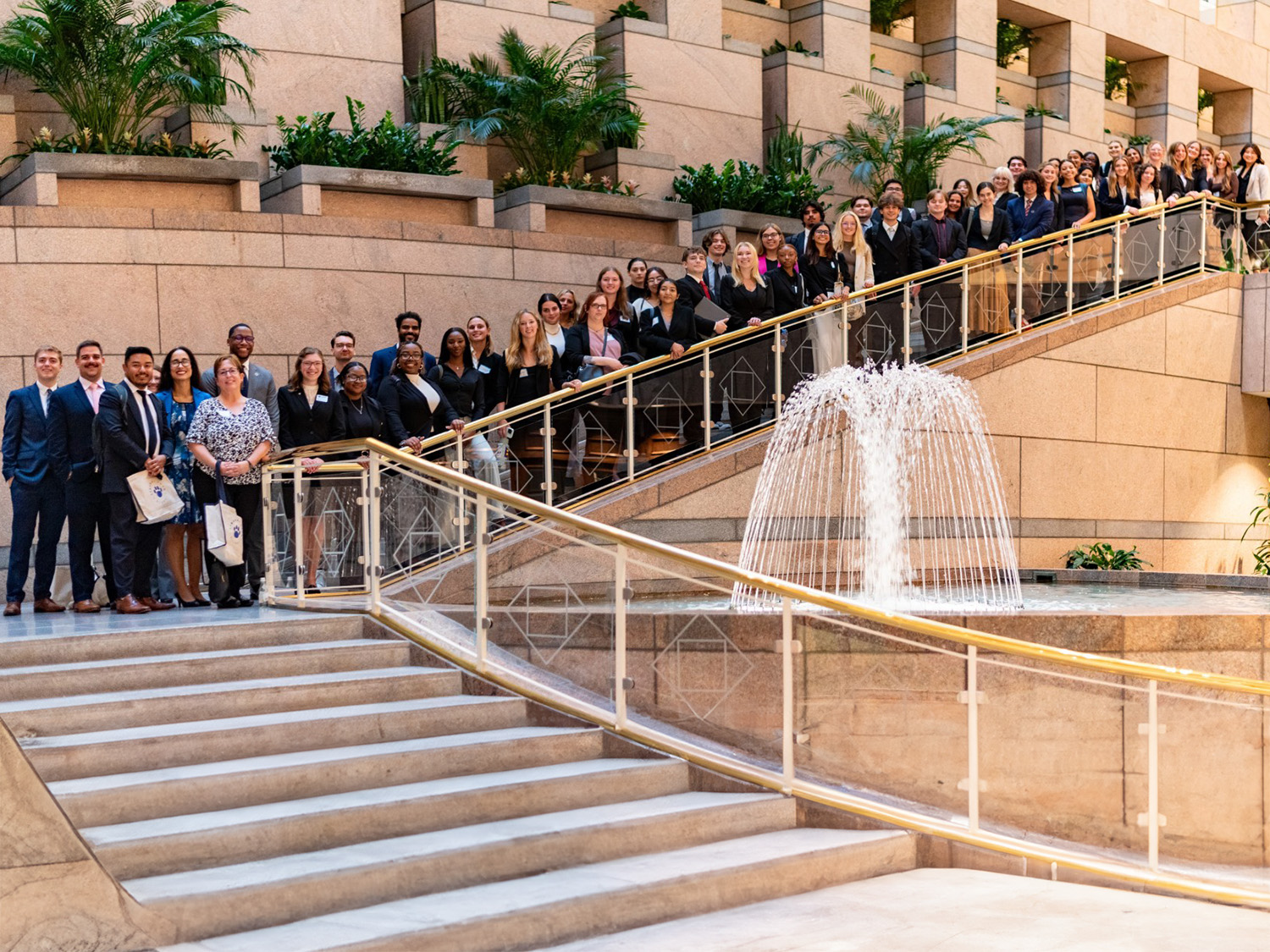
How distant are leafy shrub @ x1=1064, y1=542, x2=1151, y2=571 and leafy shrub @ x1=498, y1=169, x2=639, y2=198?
676 centimetres

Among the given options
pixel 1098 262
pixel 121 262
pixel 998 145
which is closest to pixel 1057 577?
pixel 1098 262

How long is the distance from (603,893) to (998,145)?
20351 millimetres

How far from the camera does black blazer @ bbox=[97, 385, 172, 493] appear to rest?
9.26 meters

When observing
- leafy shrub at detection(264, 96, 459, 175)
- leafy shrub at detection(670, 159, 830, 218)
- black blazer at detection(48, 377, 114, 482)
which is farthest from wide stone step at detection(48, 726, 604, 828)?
leafy shrub at detection(670, 159, 830, 218)

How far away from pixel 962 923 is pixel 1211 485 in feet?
38.3

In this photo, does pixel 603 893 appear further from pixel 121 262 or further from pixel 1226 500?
pixel 1226 500

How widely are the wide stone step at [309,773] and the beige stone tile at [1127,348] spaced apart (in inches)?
344

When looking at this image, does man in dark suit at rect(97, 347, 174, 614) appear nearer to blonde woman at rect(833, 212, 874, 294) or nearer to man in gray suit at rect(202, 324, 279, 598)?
man in gray suit at rect(202, 324, 279, 598)

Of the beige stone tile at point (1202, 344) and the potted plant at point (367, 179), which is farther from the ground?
the potted plant at point (367, 179)

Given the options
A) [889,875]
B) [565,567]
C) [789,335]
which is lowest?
[889,875]

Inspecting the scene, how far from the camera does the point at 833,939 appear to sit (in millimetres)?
5758

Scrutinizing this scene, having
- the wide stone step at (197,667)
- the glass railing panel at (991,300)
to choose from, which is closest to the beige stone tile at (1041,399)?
the glass railing panel at (991,300)

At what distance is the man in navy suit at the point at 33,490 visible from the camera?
968 cm

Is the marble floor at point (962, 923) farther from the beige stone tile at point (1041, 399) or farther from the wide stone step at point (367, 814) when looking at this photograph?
the beige stone tile at point (1041, 399)
